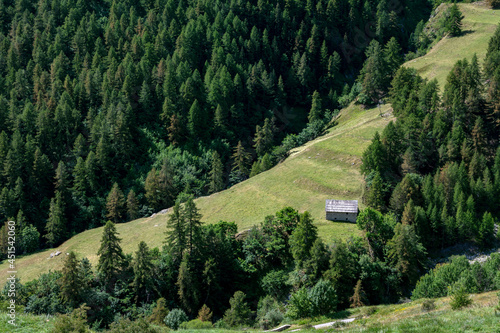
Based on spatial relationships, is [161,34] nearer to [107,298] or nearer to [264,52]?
[264,52]

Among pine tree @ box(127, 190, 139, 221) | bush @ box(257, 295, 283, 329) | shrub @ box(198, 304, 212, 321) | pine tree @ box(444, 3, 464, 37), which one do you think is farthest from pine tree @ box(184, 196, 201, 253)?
pine tree @ box(444, 3, 464, 37)

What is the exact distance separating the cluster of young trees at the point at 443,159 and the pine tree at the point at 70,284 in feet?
206

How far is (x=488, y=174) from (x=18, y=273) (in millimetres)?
112557

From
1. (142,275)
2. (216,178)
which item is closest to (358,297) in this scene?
(142,275)

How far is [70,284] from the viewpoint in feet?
254

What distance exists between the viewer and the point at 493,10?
183 metres

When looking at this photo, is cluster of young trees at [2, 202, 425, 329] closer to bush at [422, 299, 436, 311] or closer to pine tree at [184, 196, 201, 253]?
pine tree at [184, 196, 201, 253]

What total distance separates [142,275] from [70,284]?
42.3ft

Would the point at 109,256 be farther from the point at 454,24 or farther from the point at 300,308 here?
the point at 454,24

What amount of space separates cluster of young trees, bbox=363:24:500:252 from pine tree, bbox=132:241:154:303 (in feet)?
163

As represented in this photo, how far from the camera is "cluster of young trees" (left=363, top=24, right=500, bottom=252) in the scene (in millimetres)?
92188

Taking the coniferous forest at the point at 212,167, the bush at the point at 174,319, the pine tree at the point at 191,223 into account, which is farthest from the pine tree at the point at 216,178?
the bush at the point at 174,319

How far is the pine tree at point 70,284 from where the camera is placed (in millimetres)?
77375

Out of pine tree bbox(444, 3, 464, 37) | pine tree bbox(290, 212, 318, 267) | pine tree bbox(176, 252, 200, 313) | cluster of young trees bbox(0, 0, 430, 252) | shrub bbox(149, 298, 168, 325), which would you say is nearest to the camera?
shrub bbox(149, 298, 168, 325)
